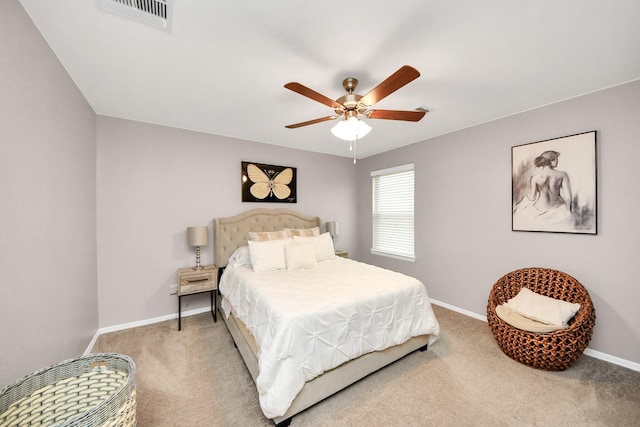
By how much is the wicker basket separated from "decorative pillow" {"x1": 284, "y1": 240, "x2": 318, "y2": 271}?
5.89 feet

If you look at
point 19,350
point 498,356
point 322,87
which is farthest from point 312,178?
point 19,350

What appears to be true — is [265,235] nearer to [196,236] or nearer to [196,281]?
[196,236]

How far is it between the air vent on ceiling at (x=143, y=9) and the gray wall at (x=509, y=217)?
2.71m

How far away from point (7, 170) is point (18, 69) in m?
0.57

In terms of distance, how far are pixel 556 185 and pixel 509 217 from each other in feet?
1.73

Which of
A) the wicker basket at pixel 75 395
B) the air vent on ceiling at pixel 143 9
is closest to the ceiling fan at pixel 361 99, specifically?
the air vent on ceiling at pixel 143 9

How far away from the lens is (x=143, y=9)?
53.2 inches

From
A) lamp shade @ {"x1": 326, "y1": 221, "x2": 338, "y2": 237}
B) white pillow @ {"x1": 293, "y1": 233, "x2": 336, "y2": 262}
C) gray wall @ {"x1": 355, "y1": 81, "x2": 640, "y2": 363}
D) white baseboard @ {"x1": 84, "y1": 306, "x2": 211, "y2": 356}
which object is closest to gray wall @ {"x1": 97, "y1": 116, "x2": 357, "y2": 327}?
white baseboard @ {"x1": 84, "y1": 306, "x2": 211, "y2": 356}

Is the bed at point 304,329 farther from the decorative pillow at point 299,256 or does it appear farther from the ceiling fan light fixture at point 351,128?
the ceiling fan light fixture at point 351,128

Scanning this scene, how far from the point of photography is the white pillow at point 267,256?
9.46 ft

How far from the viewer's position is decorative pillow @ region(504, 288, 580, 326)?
216 centimetres

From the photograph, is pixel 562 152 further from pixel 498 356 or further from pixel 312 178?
pixel 312 178

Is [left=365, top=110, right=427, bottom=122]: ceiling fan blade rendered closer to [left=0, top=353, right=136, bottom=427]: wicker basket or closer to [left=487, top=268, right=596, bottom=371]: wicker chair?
[left=487, top=268, right=596, bottom=371]: wicker chair

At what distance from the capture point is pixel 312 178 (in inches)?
172
